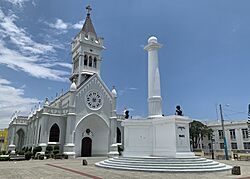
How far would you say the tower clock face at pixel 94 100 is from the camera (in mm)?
37125

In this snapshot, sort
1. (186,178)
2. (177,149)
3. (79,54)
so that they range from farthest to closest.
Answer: (79,54) → (177,149) → (186,178)

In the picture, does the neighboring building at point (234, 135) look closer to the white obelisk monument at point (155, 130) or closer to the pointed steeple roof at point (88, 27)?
the pointed steeple roof at point (88, 27)

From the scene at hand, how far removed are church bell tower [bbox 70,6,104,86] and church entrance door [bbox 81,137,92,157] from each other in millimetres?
10666

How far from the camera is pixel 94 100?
3778cm

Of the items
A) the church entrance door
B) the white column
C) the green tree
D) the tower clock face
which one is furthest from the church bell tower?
the green tree

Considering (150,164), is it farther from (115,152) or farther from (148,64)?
(115,152)

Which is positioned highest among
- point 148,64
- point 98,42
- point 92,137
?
point 98,42

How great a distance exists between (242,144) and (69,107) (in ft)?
143

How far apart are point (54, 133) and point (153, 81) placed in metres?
21.8

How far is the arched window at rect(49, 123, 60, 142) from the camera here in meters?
33.8

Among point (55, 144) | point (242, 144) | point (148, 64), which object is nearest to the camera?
point (148, 64)

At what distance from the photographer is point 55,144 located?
33344 millimetres

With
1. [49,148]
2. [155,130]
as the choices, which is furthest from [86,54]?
[155,130]

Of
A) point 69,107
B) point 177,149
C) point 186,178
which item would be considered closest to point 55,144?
point 69,107
